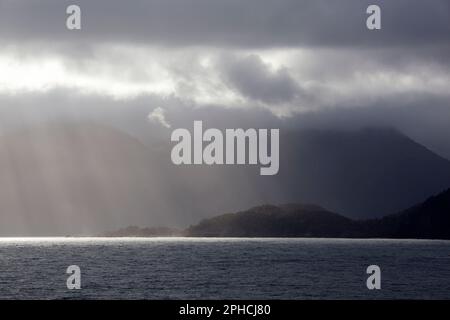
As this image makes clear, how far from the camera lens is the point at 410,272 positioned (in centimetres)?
16725

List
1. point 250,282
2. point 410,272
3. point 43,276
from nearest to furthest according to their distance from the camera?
1. point 250,282
2. point 43,276
3. point 410,272

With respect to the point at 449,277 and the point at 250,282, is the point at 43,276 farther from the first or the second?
the point at 449,277
